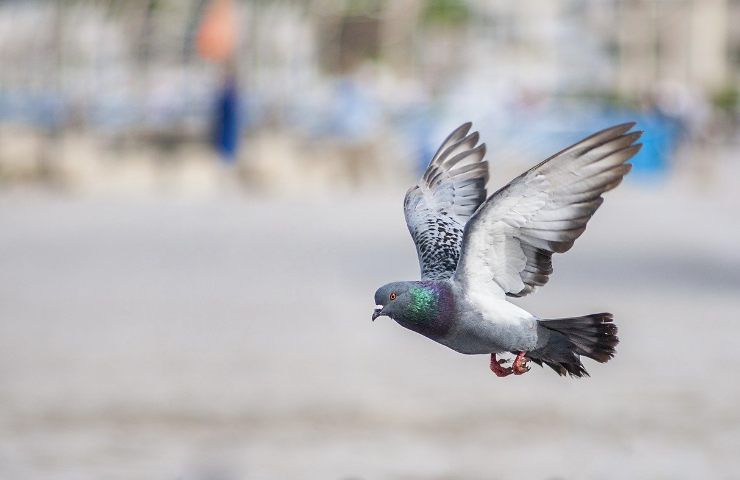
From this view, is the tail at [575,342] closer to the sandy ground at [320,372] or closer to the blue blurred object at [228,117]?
the sandy ground at [320,372]

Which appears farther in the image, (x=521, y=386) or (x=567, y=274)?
(x=567, y=274)

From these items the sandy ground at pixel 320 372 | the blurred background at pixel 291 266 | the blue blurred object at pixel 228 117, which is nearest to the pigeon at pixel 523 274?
A: the blurred background at pixel 291 266

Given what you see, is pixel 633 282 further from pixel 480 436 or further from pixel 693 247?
pixel 480 436

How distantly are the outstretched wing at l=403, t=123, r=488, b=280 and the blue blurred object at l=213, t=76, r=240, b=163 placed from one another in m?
23.3

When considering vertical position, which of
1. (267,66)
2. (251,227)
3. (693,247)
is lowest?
(693,247)

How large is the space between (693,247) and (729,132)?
31832mm

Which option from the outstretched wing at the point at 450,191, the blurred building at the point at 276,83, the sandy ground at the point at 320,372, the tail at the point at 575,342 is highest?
the blurred building at the point at 276,83

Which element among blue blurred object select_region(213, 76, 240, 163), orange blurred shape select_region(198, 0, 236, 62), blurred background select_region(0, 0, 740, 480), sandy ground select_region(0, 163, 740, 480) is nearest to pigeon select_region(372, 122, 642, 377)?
blurred background select_region(0, 0, 740, 480)

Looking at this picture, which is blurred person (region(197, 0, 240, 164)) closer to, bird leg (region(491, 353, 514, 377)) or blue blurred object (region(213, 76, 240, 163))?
blue blurred object (region(213, 76, 240, 163))

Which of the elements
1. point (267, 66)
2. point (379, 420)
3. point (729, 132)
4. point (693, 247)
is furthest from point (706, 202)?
point (729, 132)

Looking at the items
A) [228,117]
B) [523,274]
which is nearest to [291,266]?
[228,117]

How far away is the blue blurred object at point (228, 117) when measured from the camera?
1046 inches

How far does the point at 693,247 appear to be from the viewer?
19531mm

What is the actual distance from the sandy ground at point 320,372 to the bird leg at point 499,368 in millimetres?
5937
